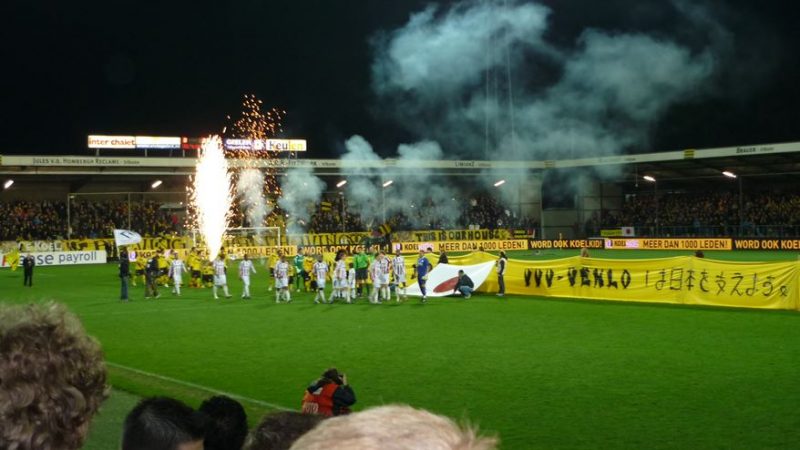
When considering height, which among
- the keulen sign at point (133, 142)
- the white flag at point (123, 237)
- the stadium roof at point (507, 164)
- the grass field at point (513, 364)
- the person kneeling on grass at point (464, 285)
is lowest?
the grass field at point (513, 364)

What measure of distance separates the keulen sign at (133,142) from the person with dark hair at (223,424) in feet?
197

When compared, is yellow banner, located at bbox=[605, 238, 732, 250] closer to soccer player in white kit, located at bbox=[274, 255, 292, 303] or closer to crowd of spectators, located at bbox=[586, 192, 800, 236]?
crowd of spectators, located at bbox=[586, 192, 800, 236]

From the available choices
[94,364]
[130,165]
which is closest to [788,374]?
[94,364]

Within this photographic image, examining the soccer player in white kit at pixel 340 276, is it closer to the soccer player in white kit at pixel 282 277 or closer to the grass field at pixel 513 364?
the soccer player in white kit at pixel 282 277

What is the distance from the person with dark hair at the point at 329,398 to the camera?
22.6ft

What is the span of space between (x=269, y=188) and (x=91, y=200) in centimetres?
1265

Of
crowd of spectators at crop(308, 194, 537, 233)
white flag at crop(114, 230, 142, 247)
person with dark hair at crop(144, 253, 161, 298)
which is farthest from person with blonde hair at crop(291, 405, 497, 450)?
crowd of spectators at crop(308, 194, 537, 233)

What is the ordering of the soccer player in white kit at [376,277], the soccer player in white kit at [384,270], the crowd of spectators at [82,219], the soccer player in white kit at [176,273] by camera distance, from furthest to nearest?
the crowd of spectators at [82,219]
the soccer player in white kit at [176,273]
the soccer player in white kit at [384,270]
the soccer player in white kit at [376,277]

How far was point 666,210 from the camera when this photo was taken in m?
60.6

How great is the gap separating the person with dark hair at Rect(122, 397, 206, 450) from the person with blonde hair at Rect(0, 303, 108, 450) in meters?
1.29

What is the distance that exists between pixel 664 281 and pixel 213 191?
3187cm

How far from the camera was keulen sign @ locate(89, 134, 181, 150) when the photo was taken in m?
60.8

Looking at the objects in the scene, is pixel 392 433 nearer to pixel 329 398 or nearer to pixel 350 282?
pixel 329 398

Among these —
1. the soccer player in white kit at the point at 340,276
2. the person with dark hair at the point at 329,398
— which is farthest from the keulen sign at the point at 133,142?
the person with dark hair at the point at 329,398
